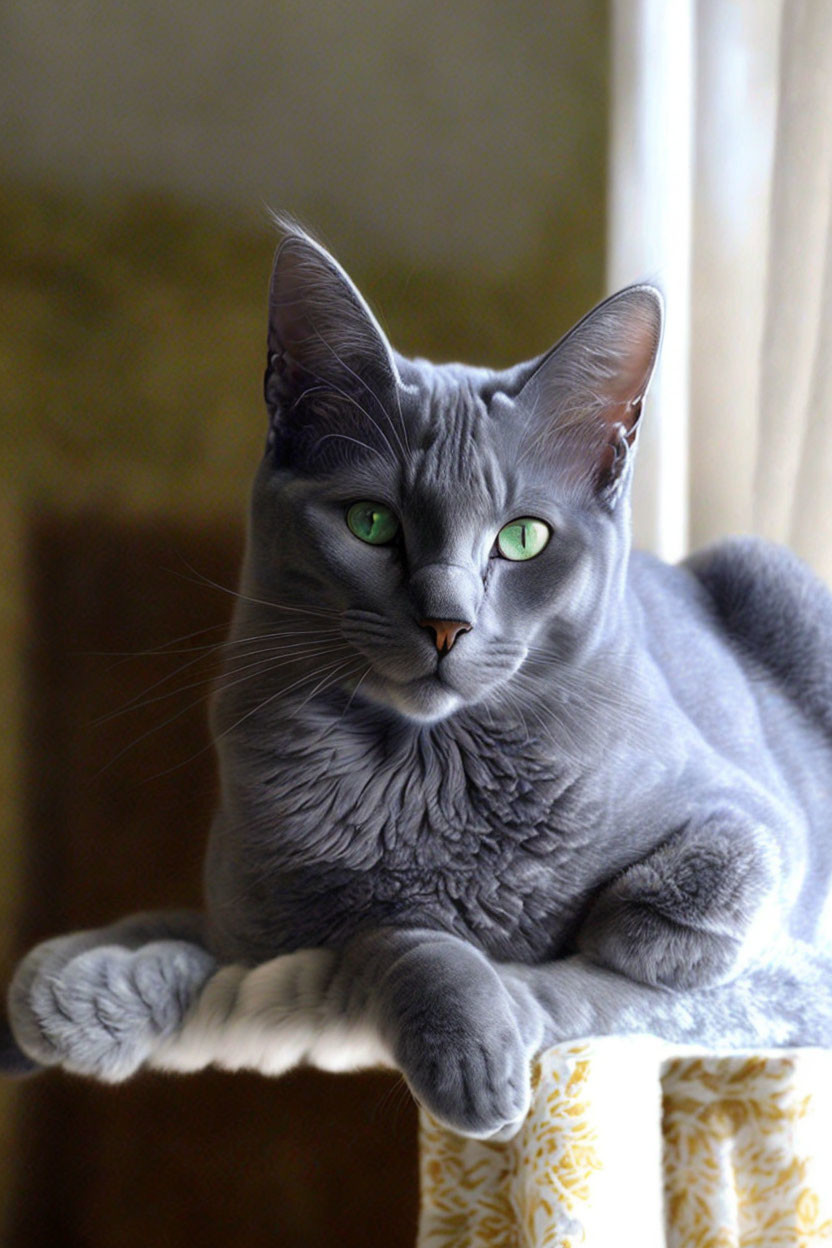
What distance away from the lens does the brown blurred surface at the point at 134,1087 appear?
1.60 m

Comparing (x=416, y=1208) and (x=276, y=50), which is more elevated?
(x=276, y=50)

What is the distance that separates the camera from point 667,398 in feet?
4.72

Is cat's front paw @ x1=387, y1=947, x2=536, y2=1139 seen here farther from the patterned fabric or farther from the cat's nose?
the cat's nose

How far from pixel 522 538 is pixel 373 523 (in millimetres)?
101

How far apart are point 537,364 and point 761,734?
0.43 meters

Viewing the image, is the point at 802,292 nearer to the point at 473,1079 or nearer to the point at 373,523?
the point at 373,523

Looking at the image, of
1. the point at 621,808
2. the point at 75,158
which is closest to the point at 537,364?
the point at 621,808

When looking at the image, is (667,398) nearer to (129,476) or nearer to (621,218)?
(621,218)

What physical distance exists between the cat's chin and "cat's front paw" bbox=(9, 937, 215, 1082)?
0.27 meters

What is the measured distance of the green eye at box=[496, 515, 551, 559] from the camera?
750mm

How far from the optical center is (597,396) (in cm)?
79

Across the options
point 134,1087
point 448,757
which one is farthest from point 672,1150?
point 134,1087

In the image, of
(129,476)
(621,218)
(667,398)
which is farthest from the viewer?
(129,476)

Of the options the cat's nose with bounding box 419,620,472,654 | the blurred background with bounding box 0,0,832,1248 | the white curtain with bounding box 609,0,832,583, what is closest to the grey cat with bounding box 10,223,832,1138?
the cat's nose with bounding box 419,620,472,654
